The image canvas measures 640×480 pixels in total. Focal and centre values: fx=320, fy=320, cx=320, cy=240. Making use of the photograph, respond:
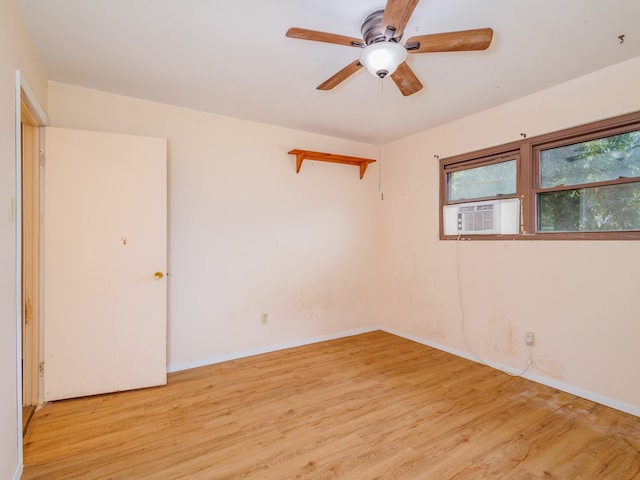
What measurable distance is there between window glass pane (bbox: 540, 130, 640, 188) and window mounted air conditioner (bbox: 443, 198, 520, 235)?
1.09 feet

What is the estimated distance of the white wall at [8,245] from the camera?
4.83 ft

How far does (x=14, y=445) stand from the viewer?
5.29 feet

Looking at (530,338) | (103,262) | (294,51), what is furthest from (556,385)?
(103,262)

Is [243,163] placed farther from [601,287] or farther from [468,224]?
[601,287]

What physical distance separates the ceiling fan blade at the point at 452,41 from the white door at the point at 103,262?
210cm

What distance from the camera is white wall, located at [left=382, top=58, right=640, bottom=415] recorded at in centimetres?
230

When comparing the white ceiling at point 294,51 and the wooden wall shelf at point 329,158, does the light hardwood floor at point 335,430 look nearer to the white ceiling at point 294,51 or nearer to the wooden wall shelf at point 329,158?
the wooden wall shelf at point 329,158

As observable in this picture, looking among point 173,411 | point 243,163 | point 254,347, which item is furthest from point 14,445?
point 243,163

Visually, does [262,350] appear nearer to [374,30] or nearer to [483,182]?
[483,182]

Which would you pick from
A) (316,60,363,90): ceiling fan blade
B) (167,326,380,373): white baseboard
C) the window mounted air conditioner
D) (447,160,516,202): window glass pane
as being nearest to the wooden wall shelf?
(447,160,516,202): window glass pane

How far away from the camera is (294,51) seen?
6.91ft

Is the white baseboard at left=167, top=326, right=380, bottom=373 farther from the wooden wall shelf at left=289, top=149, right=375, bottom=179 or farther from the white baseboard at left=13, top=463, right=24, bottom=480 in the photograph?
the wooden wall shelf at left=289, top=149, right=375, bottom=179

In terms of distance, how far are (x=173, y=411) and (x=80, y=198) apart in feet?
5.70

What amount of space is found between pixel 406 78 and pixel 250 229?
207 centimetres
